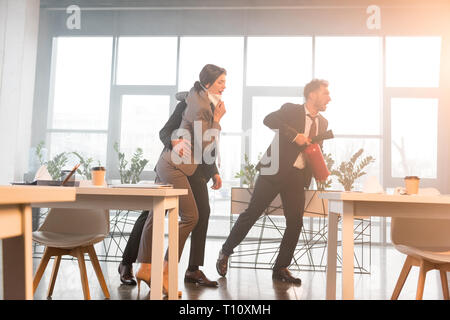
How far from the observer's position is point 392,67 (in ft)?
17.8

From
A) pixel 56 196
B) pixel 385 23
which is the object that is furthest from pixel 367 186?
pixel 385 23

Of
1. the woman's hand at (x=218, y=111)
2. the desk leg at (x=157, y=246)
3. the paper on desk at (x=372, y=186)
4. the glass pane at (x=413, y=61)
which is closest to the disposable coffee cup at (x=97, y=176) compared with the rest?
the desk leg at (x=157, y=246)

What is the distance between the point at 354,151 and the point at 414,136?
2.70 feet

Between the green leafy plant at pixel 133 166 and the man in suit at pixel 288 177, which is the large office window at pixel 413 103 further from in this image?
the green leafy plant at pixel 133 166

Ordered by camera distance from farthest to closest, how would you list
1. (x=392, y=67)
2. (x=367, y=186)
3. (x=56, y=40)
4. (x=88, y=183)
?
(x=56, y=40) < (x=392, y=67) < (x=88, y=183) < (x=367, y=186)

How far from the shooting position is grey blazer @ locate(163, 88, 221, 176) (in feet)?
7.41

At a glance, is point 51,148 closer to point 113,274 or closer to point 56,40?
point 56,40

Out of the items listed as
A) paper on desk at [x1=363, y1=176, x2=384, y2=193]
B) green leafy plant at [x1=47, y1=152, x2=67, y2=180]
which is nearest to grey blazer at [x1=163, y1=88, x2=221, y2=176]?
paper on desk at [x1=363, y1=176, x2=384, y2=193]

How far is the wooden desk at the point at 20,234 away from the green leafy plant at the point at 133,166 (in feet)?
12.4

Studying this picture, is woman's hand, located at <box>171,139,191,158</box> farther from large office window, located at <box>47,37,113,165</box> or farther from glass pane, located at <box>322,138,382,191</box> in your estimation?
large office window, located at <box>47,37,113,165</box>

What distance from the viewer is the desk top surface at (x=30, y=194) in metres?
0.69

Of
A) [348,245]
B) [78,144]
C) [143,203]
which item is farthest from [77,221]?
[78,144]

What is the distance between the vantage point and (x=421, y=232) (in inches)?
83.4

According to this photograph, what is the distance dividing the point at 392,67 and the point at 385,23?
62 cm
